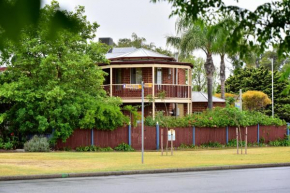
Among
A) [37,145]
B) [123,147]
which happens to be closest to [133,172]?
[37,145]

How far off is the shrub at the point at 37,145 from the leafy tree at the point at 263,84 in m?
35.6

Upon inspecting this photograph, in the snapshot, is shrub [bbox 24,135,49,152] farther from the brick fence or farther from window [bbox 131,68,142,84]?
window [bbox 131,68,142,84]

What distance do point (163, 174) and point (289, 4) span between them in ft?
42.0

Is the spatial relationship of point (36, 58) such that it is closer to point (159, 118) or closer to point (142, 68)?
point (159, 118)

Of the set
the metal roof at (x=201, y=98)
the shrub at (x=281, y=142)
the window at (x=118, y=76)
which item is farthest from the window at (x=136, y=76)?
the shrub at (x=281, y=142)

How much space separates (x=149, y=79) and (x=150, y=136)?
940cm

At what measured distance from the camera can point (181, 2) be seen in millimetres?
6398

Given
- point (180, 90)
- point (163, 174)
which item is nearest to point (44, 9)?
point (163, 174)

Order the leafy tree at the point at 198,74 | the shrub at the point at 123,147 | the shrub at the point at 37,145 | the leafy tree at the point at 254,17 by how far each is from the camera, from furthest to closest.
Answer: the leafy tree at the point at 198,74 < the shrub at the point at 123,147 < the shrub at the point at 37,145 < the leafy tree at the point at 254,17

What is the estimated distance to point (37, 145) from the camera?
2930 cm

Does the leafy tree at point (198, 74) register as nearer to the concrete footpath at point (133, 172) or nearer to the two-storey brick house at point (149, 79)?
the two-storey brick house at point (149, 79)

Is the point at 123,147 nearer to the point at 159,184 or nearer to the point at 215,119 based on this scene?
the point at 215,119

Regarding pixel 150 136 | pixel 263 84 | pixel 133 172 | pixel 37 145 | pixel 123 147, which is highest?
pixel 263 84

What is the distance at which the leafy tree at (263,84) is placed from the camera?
2406 inches
